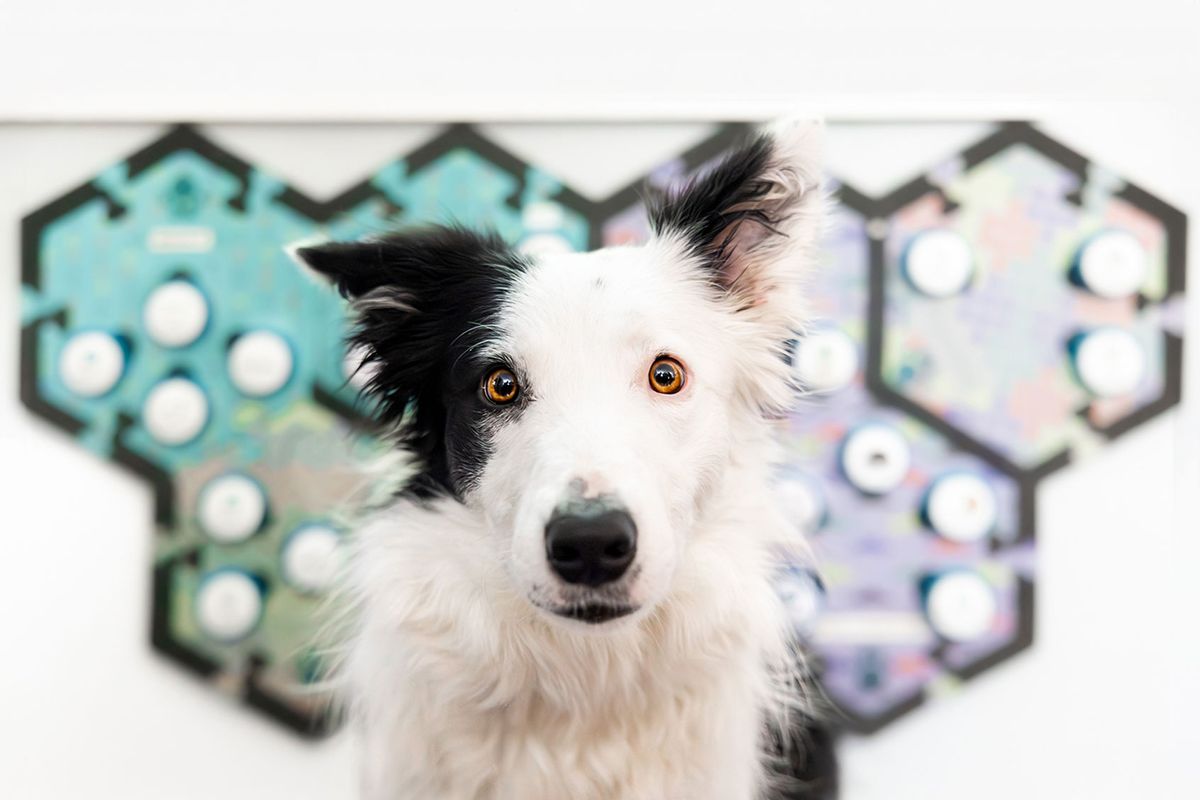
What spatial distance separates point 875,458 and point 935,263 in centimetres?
44

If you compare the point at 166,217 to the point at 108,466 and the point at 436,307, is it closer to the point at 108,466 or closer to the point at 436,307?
the point at 108,466

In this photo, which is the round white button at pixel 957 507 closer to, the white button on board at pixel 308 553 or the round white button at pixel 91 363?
the white button on board at pixel 308 553

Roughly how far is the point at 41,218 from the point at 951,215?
6.62ft

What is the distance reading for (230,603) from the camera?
165cm

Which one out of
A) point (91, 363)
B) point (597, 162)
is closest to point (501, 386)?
point (597, 162)

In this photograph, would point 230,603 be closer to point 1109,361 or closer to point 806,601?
point 806,601

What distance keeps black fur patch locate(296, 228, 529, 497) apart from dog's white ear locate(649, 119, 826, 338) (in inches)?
10.2

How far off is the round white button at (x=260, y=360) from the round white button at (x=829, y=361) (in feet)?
3.67

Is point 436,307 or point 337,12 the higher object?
point 337,12

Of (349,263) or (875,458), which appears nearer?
(349,263)

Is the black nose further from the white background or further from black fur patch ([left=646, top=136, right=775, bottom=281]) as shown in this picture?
the white background

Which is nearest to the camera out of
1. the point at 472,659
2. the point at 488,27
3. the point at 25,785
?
the point at 472,659

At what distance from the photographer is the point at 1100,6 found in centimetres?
162

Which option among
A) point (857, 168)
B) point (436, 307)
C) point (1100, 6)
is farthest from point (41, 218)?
point (1100, 6)
